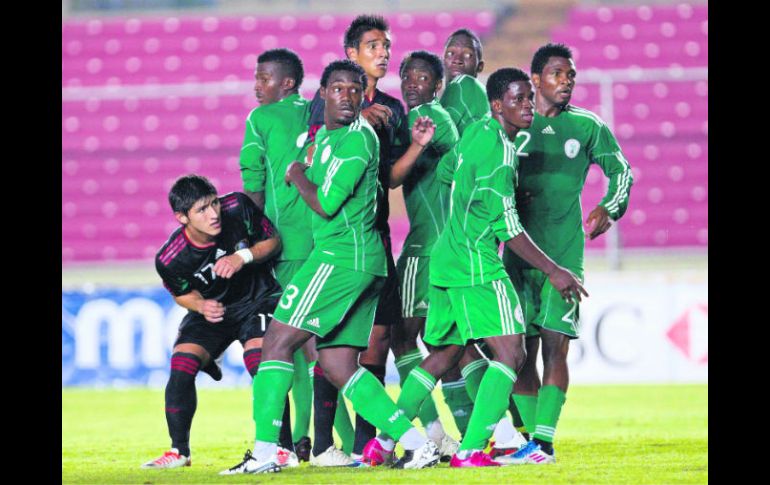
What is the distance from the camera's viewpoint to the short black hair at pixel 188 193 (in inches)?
262

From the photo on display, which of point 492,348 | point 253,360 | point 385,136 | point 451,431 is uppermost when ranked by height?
point 385,136

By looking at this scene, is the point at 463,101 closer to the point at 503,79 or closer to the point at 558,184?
the point at 558,184

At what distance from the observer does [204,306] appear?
677cm

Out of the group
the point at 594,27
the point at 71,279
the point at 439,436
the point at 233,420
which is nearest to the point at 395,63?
the point at 594,27

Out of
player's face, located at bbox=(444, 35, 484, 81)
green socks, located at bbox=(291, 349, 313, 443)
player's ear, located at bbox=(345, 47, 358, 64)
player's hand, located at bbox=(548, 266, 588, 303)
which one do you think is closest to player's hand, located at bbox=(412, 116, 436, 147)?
player's ear, located at bbox=(345, 47, 358, 64)

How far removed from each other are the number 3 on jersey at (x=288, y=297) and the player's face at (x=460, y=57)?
192cm

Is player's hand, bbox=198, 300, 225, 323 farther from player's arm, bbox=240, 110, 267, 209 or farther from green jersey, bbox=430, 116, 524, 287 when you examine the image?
green jersey, bbox=430, 116, 524, 287

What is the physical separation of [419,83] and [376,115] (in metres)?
0.47

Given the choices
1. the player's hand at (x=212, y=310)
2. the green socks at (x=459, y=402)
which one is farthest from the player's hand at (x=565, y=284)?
the player's hand at (x=212, y=310)

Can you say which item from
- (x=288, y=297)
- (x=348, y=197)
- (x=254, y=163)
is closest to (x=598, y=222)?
(x=348, y=197)

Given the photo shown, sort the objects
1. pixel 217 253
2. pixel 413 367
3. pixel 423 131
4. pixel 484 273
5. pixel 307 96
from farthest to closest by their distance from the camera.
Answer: pixel 307 96, pixel 413 367, pixel 217 253, pixel 423 131, pixel 484 273

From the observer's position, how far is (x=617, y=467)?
6320mm

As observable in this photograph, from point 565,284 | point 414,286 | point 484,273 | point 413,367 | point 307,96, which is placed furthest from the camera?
point 307,96
